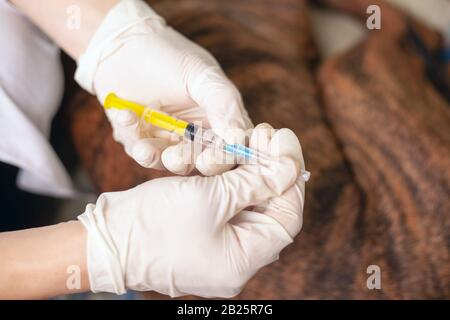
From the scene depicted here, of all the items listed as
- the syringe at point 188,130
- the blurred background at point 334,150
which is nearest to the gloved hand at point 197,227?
the syringe at point 188,130

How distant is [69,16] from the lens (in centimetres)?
64

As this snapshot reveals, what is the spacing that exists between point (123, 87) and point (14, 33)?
0.20 metres

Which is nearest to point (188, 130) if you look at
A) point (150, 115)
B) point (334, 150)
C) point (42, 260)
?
point (150, 115)

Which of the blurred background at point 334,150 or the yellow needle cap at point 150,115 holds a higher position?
the yellow needle cap at point 150,115

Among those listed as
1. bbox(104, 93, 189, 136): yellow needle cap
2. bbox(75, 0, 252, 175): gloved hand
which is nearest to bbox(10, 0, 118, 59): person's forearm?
bbox(75, 0, 252, 175): gloved hand

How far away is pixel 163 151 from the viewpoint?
19.5 inches

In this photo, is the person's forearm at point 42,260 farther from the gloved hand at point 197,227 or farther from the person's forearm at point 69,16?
the person's forearm at point 69,16

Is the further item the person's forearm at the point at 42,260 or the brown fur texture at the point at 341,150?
the brown fur texture at the point at 341,150

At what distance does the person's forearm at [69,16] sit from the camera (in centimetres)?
63

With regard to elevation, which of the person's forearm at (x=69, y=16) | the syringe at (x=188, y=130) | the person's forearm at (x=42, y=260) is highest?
the person's forearm at (x=69, y=16)

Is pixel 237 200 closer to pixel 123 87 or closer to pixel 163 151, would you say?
pixel 163 151

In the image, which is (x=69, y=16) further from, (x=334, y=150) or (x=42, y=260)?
(x=334, y=150)

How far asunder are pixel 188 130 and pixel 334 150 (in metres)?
0.43

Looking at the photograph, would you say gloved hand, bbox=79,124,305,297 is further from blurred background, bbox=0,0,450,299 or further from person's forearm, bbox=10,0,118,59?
person's forearm, bbox=10,0,118,59
